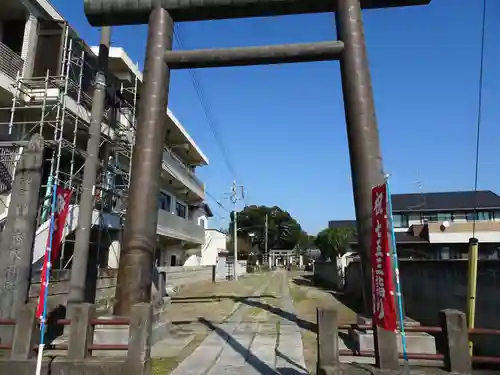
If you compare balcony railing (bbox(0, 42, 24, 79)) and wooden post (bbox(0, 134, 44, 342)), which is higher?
balcony railing (bbox(0, 42, 24, 79))

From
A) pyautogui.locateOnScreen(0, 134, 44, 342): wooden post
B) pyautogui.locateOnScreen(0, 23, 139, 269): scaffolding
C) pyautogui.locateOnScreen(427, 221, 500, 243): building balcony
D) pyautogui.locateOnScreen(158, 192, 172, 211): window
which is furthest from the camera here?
pyautogui.locateOnScreen(427, 221, 500, 243): building balcony

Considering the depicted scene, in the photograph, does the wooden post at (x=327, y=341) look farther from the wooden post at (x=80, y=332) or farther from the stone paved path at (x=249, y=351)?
the wooden post at (x=80, y=332)

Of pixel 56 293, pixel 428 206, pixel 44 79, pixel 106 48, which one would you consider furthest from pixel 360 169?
pixel 428 206

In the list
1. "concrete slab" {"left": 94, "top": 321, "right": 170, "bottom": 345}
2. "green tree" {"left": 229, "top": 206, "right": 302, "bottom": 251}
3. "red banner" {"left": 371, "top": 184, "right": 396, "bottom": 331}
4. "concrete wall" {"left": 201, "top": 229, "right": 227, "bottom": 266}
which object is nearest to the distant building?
"red banner" {"left": 371, "top": 184, "right": 396, "bottom": 331}

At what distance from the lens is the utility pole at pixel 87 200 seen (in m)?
8.52

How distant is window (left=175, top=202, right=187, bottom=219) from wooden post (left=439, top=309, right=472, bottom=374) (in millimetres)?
27009

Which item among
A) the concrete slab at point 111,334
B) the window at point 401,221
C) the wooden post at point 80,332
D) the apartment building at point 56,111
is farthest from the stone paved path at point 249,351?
the window at point 401,221

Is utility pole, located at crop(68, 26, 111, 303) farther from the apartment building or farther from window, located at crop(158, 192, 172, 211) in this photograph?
window, located at crop(158, 192, 172, 211)

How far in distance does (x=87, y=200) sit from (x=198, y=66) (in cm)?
425

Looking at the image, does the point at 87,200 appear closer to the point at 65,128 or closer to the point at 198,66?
the point at 198,66

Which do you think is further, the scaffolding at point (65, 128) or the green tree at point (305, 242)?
the green tree at point (305, 242)

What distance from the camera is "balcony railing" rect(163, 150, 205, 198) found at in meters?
24.5

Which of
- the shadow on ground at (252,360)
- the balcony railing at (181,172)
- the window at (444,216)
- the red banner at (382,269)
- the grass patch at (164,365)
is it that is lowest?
the grass patch at (164,365)

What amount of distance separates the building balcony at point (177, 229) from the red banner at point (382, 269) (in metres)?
16.7
